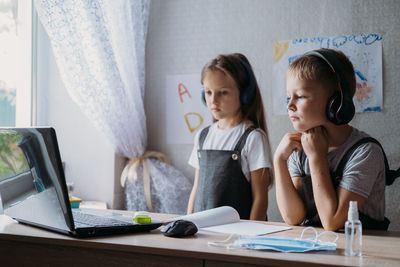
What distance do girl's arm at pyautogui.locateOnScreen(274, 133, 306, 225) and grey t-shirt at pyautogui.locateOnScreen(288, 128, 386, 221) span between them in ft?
0.37

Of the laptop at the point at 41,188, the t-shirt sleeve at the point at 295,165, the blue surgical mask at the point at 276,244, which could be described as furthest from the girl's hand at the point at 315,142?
the laptop at the point at 41,188

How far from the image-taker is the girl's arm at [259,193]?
167 centimetres

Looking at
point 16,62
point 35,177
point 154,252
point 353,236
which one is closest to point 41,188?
point 35,177

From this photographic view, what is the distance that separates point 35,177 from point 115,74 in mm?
988

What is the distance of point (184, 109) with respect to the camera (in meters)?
2.23

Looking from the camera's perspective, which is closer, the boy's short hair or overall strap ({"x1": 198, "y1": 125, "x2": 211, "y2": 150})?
the boy's short hair

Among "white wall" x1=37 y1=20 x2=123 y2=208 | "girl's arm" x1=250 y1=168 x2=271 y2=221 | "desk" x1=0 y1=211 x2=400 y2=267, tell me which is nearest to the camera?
"desk" x1=0 y1=211 x2=400 y2=267

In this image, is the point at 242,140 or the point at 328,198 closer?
the point at 328,198

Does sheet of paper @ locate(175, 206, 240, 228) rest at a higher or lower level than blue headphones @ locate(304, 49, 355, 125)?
lower

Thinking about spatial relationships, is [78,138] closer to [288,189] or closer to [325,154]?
[288,189]

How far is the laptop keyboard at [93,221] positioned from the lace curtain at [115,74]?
74cm

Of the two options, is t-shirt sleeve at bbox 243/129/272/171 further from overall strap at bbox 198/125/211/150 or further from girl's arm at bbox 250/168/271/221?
overall strap at bbox 198/125/211/150

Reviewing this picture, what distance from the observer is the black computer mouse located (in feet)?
3.40

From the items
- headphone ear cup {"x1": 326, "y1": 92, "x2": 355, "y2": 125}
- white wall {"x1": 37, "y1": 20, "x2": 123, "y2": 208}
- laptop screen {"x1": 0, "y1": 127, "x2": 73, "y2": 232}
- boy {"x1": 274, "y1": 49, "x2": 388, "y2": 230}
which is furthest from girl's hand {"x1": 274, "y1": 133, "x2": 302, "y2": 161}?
white wall {"x1": 37, "y1": 20, "x2": 123, "y2": 208}
